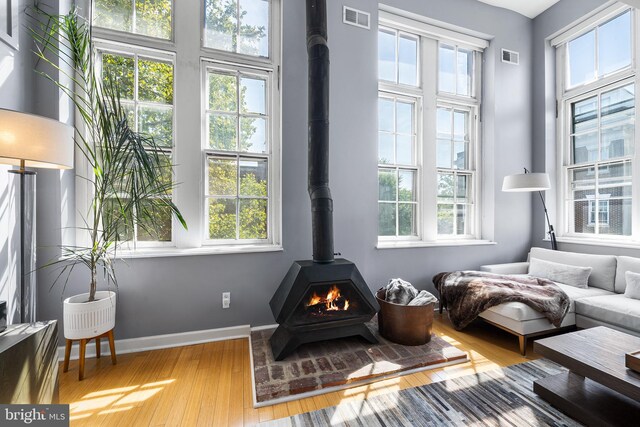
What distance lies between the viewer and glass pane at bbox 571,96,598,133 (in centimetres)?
332

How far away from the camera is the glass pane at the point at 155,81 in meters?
2.45

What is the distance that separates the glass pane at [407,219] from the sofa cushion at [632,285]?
1.94 m

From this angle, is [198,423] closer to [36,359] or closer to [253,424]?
[253,424]

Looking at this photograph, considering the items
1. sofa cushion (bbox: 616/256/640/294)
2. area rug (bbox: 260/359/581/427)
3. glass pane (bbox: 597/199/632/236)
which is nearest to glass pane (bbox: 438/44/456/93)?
glass pane (bbox: 597/199/632/236)

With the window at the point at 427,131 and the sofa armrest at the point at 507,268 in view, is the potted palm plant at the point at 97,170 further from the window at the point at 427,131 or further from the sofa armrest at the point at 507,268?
the sofa armrest at the point at 507,268

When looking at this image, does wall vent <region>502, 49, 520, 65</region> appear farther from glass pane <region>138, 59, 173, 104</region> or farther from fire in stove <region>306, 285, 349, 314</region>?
glass pane <region>138, 59, 173, 104</region>

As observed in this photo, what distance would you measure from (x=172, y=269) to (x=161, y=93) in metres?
1.62

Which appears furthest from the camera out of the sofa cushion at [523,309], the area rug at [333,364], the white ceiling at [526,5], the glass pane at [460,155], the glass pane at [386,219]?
the glass pane at [460,155]

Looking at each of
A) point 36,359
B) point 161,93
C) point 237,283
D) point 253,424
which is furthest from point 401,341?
point 161,93

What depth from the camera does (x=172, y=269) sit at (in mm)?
2363

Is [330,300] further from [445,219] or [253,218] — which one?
[445,219]

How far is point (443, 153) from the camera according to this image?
3539 mm

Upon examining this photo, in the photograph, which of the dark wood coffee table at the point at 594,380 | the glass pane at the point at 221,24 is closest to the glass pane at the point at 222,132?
the glass pane at the point at 221,24

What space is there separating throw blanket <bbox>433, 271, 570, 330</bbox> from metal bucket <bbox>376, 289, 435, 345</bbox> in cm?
55
